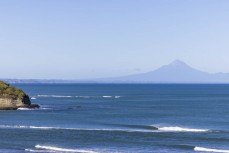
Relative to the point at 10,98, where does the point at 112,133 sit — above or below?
below

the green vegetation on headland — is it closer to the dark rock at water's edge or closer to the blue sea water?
the dark rock at water's edge

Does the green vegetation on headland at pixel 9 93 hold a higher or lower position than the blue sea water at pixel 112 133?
higher

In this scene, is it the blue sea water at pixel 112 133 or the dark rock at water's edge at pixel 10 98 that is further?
the dark rock at water's edge at pixel 10 98

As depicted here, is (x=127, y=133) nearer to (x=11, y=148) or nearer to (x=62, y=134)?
(x=62, y=134)

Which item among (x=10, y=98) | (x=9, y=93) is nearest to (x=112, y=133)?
(x=9, y=93)

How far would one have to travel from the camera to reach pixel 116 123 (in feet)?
275

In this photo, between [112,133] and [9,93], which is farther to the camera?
[9,93]

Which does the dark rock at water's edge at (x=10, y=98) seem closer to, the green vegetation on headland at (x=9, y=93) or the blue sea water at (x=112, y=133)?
the green vegetation on headland at (x=9, y=93)

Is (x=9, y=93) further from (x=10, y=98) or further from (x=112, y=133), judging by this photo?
(x=112, y=133)

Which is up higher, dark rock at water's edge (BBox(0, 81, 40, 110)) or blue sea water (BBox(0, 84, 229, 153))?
dark rock at water's edge (BBox(0, 81, 40, 110))

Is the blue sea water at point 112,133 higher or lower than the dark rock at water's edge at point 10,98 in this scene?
lower

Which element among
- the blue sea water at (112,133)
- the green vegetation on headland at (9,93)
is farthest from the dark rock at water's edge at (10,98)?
the blue sea water at (112,133)

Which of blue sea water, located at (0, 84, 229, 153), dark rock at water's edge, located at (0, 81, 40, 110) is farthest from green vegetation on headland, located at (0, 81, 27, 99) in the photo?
blue sea water, located at (0, 84, 229, 153)

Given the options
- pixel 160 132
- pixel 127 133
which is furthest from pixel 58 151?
pixel 160 132
